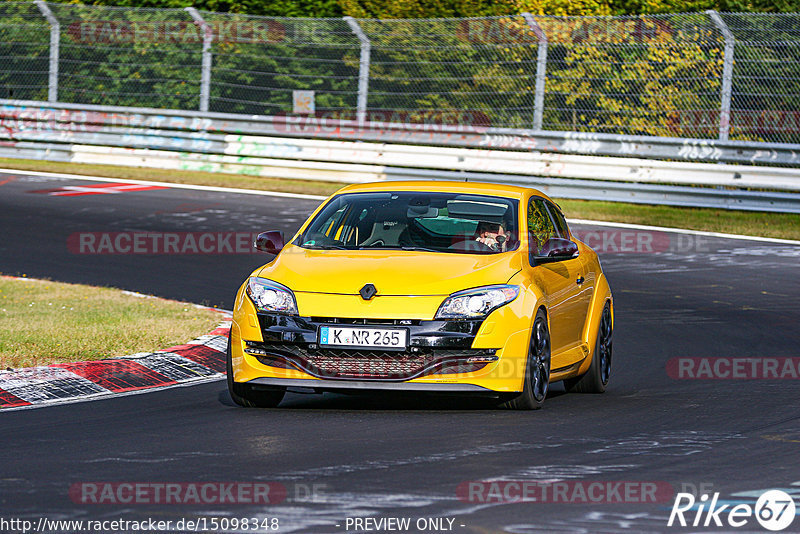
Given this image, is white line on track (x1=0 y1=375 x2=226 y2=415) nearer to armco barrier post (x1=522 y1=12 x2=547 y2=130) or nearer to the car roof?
the car roof

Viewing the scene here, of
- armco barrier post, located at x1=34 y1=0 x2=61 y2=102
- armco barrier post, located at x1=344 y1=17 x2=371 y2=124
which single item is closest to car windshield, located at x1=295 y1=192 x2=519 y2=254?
armco barrier post, located at x1=344 y1=17 x2=371 y2=124

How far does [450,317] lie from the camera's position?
8.41 metres

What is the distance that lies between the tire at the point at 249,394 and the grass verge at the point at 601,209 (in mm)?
12479

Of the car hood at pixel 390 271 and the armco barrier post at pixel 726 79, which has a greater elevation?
the armco barrier post at pixel 726 79

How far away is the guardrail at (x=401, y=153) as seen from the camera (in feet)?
71.1

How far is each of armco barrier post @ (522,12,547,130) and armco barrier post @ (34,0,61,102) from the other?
902 centimetres

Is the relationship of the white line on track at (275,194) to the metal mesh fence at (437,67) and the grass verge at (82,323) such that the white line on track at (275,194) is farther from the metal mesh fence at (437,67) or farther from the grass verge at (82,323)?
the grass verge at (82,323)

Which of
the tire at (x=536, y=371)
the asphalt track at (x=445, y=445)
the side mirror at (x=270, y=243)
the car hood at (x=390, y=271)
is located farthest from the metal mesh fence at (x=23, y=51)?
the tire at (x=536, y=371)

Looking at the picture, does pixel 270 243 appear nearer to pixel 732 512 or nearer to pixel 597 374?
pixel 597 374

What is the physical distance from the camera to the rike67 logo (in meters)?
5.81

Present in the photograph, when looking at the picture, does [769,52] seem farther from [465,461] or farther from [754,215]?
[465,461]

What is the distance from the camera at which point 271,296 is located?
8.66 metres

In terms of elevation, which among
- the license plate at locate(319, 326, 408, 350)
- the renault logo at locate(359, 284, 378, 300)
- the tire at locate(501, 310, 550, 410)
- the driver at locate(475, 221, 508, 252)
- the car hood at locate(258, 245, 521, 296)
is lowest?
the tire at locate(501, 310, 550, 410)

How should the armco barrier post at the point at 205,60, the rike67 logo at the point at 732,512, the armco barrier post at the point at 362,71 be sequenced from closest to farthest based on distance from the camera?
the rike67 logo at the point at 732,512, the armco barrier post at the point at 362,71, the armco barrier post at the point at 205,60
